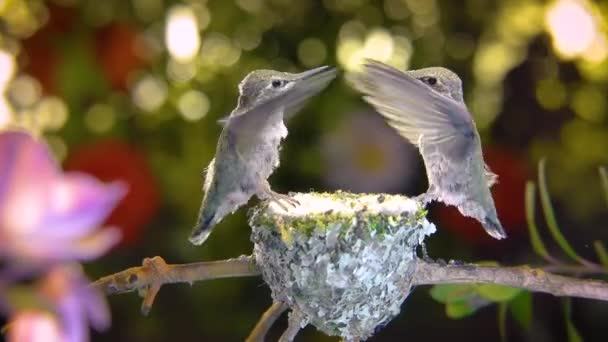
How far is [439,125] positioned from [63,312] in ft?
1.01

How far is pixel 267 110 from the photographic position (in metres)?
0.38

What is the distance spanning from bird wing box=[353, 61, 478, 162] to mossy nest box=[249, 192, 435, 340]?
41 mm

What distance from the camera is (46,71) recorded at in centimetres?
91

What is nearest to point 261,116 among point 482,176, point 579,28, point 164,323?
point 482,176

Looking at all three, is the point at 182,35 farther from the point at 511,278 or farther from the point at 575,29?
the point at 511,278

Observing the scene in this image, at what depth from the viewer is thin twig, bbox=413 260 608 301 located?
441 mm

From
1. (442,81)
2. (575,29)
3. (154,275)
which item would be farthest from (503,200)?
(154,275)

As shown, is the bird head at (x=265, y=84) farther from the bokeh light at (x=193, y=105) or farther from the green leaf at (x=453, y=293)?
the bokeh light at (x=193, y=105)

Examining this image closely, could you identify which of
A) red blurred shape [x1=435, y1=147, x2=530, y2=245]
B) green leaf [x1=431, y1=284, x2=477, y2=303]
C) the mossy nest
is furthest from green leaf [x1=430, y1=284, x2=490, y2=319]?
red blurred shape [x1=435, y1=147, x2=530, y2=245]

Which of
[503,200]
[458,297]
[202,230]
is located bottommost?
[503,200]

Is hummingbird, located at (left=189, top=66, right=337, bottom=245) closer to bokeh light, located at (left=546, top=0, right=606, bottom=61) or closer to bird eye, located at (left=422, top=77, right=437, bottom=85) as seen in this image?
bird eye, located at (left=422, top=77, right=437, bottom=85)

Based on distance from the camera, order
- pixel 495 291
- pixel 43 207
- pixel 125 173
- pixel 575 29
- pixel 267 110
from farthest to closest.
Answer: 1. pixel 575 29
2. pixel 125 173
3. pixel 495 291
4. pixel 267 110
5. pixel 43 207

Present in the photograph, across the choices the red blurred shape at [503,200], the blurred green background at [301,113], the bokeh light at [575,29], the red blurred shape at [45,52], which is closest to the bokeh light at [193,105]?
the blurred green background at [301,113]

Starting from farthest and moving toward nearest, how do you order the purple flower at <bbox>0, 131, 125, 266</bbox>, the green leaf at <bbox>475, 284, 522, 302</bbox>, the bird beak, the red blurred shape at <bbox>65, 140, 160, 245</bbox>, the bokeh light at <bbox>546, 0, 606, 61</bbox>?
the bokeh light at <bbox>546, 0, 606, 61</bbox> → the red blurred shape at <bbox>65, 140, 160, 245</bbox> → the green leaf at <bbox>475, 284, 522, 302</bbox> → the bird beak → the purple flower at <bbox>0, 131, 125, 266</bbox>
